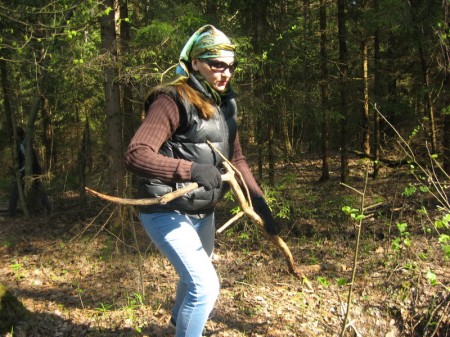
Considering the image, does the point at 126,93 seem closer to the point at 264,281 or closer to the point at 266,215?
the point at 264,281

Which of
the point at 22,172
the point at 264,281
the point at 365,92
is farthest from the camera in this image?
the point at 365,92

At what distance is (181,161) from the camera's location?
2264 millimetres

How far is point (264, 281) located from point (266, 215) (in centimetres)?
260

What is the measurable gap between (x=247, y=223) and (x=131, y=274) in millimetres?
2161

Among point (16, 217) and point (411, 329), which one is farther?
point (16, 217)

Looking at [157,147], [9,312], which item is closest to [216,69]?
[157,147]

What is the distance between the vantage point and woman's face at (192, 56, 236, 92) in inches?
102

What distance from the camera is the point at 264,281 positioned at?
530cm

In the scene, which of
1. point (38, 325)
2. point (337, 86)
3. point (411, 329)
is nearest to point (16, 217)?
point (38, 325)

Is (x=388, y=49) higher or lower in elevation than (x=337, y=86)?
higher

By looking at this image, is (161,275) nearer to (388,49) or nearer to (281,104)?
(281,104)

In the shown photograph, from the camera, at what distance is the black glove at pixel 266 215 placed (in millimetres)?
2846

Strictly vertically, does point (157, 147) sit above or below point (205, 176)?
above

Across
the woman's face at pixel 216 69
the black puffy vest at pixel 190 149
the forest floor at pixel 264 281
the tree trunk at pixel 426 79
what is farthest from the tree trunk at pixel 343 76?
the black puffy vest at pixel 190 149
